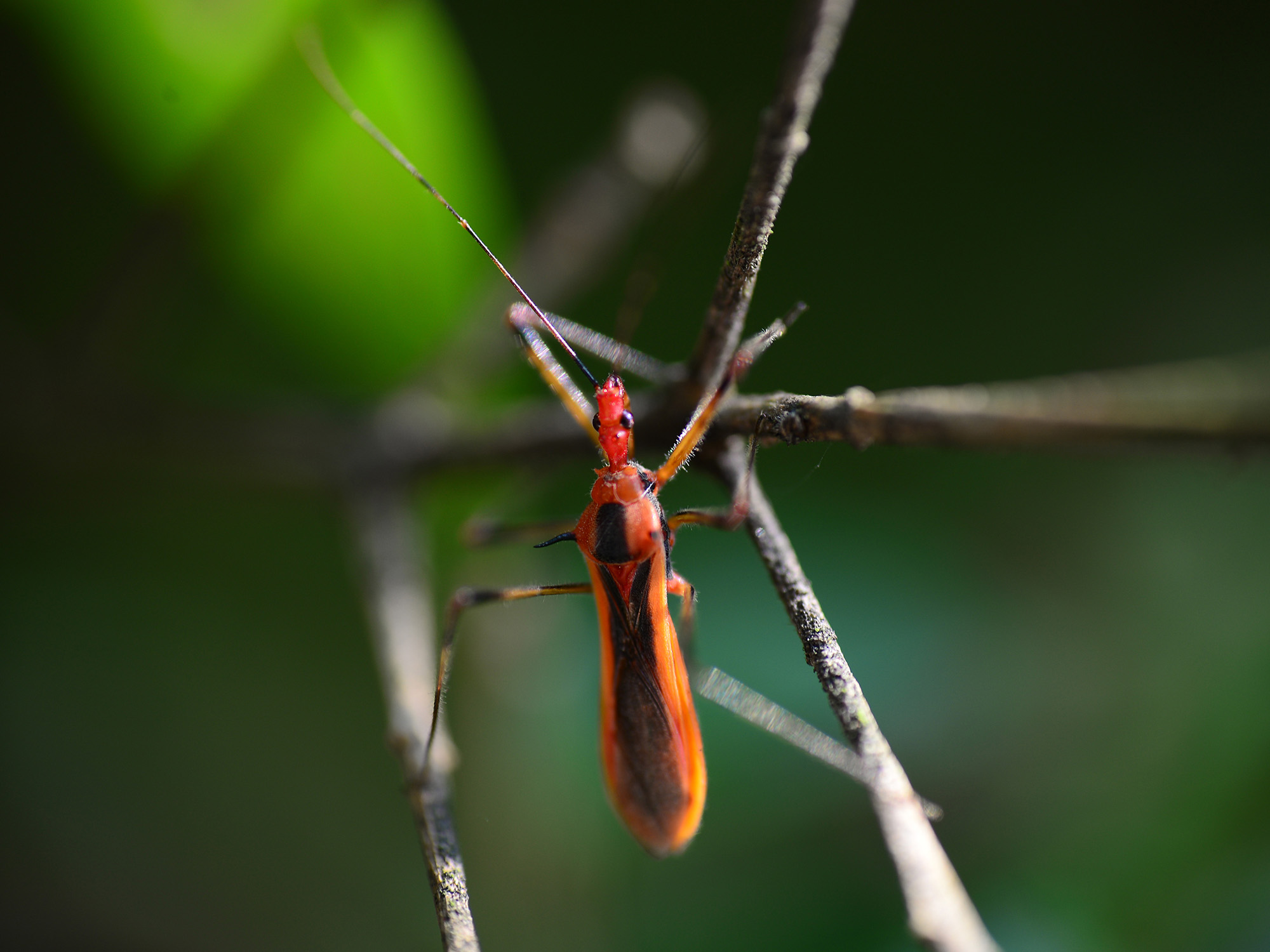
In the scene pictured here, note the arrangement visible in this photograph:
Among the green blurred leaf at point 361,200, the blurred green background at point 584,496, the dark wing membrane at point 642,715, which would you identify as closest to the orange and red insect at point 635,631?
the dark wing membrane at point 642,715

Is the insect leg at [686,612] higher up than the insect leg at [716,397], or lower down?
lower down

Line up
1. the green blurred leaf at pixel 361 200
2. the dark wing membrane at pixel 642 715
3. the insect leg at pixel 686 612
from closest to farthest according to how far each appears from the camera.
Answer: the dark wing membrane at pixel 642 715
the insect leg at pixel 686 612
the green blurred leaf at pixel 361 200

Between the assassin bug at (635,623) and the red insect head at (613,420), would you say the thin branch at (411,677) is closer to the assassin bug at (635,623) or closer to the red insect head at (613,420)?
the assassin bug at (635,623)

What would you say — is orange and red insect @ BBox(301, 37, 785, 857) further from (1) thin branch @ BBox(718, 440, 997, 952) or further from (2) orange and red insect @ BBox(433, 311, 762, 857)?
(1) thin branch @ BBox(718, 440, 997, 952)

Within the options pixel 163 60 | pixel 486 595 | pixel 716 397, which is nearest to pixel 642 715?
pixel 486 595

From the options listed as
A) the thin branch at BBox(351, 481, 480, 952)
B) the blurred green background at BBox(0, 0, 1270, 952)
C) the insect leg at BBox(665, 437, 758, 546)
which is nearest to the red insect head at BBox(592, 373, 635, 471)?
the insect leg at BBox(665, 437, 758, 546)

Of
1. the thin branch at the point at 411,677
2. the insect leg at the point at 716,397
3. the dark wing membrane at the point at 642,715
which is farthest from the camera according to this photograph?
the dark wing membrane at the point at 642,715

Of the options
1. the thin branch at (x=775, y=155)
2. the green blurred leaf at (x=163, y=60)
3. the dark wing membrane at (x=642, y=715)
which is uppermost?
the green blurred leaf at (x=163, y=60)
